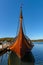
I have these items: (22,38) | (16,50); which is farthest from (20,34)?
(16,50)

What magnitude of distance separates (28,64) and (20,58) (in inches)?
181

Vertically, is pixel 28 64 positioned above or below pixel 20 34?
below

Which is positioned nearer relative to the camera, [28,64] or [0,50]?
[28,64]

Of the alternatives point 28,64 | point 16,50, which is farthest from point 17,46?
point 28,64

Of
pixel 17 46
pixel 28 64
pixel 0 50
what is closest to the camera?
pixel 28 64

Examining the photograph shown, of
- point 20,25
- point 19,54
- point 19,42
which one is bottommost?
point 19,54

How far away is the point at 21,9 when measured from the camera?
101ft

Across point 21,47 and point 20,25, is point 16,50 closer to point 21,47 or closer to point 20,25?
point 21,47

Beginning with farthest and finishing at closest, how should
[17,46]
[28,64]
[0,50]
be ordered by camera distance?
[17,46], [0,50], [28,64]

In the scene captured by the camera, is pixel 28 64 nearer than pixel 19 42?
Yes

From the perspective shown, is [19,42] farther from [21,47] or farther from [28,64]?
[28,64]

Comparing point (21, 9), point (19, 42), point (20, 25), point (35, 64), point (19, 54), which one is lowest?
point (35, 64)

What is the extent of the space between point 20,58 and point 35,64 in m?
4.86

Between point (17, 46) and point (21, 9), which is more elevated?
point (21, 9)
